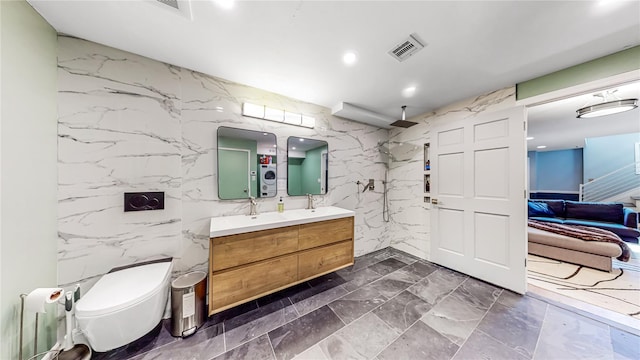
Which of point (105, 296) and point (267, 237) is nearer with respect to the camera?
point (105, 296)

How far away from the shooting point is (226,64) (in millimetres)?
1726

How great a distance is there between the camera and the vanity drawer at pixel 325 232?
1.90 metres

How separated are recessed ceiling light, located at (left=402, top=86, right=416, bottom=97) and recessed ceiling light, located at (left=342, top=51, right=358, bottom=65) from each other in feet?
2.79

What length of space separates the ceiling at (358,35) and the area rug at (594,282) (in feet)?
7.59

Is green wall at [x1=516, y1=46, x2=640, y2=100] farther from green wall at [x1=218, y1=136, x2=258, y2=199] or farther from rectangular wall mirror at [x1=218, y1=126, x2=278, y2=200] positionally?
green wall at [x1=218, y1=136, x2=258, y2=199]

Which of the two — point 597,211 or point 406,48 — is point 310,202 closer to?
point 406,48

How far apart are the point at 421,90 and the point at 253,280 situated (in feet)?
8.62

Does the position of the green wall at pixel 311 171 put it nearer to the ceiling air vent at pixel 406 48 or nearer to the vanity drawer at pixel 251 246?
the vanity drawer at pixel 251 246

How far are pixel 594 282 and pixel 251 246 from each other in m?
3.95

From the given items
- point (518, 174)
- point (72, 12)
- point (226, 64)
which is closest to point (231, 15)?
point (226, 64)

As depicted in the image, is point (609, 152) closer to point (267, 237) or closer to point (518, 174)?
point (518, 174)

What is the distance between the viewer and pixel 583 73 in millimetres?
1712

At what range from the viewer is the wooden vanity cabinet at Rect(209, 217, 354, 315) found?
1498 millimetres

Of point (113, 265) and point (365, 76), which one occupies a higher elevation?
point (365, 76)
